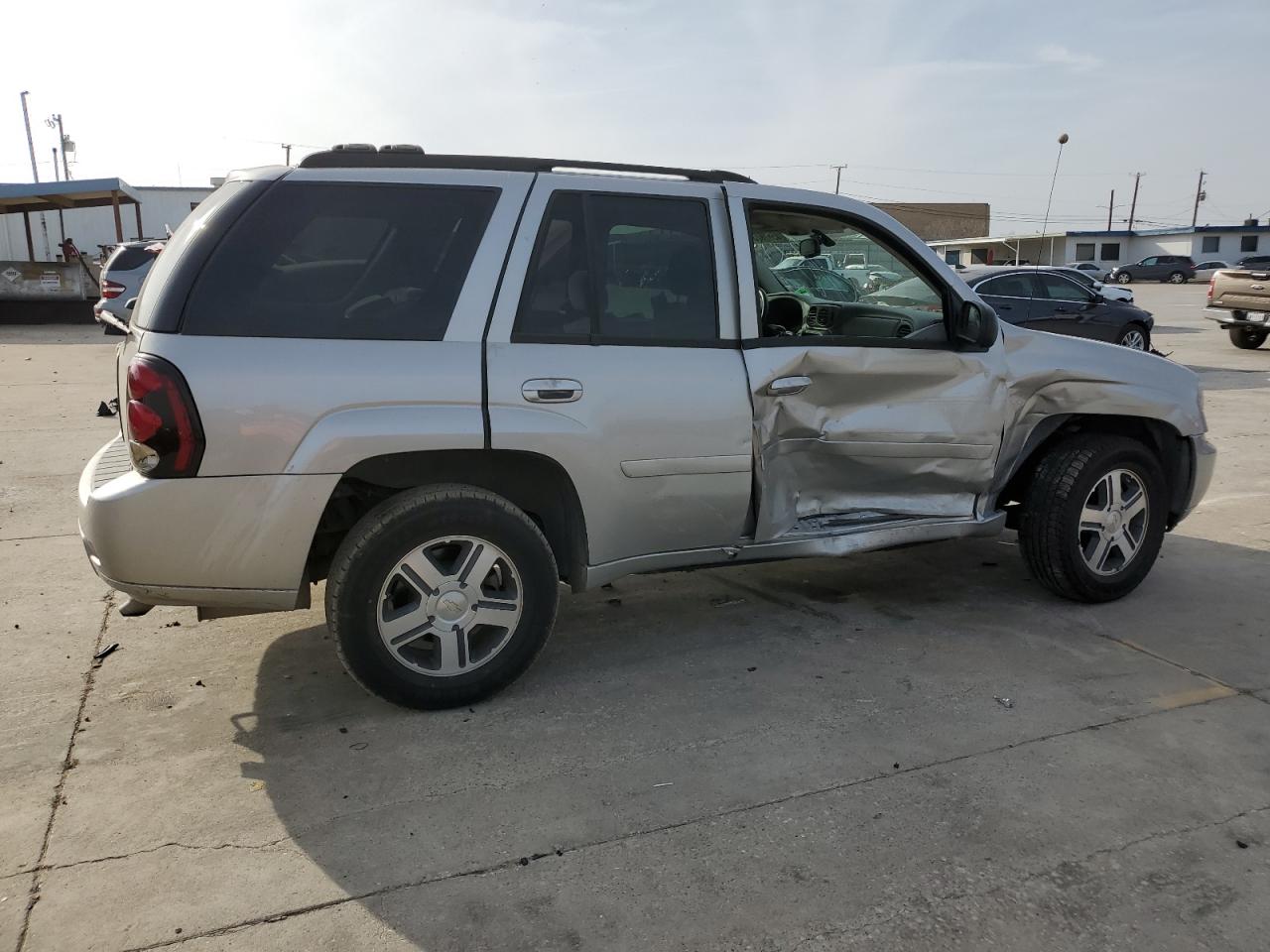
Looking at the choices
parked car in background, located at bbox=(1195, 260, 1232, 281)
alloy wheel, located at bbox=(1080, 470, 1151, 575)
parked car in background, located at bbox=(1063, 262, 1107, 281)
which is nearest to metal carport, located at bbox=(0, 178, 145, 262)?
alloy wheel, located at bbox=(1080, 470, 1151, 575)

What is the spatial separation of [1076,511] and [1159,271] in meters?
56.5

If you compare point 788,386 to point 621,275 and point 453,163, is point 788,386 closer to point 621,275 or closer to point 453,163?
point 621,275

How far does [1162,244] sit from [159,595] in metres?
74.8

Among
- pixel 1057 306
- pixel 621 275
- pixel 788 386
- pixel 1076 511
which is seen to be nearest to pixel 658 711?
pixel 788 386

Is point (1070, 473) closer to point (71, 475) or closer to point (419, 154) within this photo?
point (419, 154)

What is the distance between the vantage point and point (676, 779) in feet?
10.5

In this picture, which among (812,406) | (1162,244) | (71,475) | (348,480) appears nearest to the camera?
(348,480)

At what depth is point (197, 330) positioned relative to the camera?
126 inches

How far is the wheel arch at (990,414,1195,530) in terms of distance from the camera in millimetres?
4641

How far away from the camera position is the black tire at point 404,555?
11.2 ft

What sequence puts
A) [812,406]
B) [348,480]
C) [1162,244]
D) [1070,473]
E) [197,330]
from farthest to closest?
[1162,244] → [1070,473] → [812,406] → [348,480] → [197,330]

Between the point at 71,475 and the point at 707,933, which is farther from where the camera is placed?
the point at 71,475

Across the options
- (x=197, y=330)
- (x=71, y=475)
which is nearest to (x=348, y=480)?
(x=197, y=330)

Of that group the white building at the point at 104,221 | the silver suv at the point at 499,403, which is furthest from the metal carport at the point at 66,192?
the silver suv at the point at 499,403
